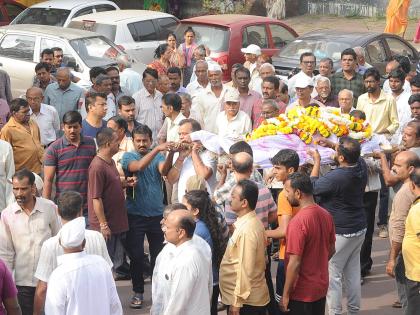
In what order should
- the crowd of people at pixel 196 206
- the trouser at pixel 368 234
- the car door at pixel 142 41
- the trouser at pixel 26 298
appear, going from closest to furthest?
the crowd of people at pixel 196 206
the trouser at pixel 26 298
the trouser at pixel 368 234
the car door at pixel 142 41

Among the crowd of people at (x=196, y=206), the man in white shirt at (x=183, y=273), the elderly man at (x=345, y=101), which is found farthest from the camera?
the elderly man at (x=345, y=101)

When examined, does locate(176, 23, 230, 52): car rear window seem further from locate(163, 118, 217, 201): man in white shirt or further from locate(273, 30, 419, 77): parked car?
locate(163, 118, 217, 201): man in white shirt

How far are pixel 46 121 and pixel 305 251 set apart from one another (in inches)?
202

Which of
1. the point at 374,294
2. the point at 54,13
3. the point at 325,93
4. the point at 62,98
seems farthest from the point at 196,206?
the point at 54,13

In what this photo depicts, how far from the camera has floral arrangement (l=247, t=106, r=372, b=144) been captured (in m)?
9.49

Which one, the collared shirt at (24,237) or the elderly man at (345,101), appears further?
the elderly man at (345,101)

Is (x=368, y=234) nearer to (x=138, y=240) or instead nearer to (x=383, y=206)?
(x=383, y=206)

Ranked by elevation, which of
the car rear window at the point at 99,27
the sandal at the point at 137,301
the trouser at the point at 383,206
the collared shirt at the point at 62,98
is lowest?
the sandal at the point at 137,301

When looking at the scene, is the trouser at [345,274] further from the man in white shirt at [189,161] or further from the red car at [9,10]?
the red car at [9,10]

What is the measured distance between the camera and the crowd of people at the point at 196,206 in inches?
275

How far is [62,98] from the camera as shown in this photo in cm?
1274

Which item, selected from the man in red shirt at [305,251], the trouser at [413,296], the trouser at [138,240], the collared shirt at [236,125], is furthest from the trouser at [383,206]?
the man in red shirt at [305,251]

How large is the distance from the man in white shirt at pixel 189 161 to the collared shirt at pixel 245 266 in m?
1.79

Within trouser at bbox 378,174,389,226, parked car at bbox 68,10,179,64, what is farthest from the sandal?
parked car at bbox 68,10,179,64
